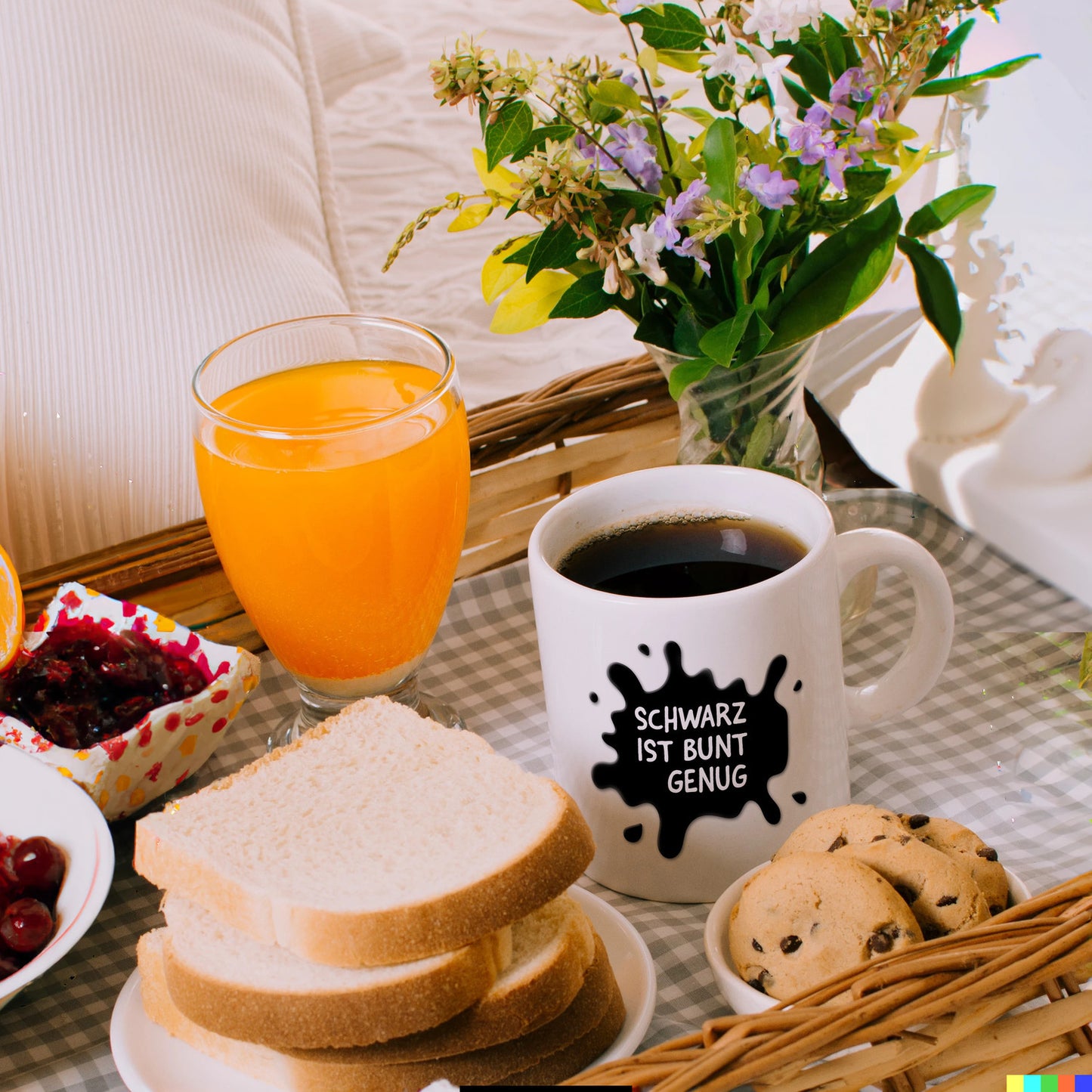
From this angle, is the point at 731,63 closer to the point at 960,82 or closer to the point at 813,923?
the point at 960,82

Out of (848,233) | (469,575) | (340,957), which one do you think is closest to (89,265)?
(469,575)

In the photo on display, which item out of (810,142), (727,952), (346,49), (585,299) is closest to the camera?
(727,952)

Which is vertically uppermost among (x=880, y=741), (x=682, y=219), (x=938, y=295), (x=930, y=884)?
(x=682, y=219)

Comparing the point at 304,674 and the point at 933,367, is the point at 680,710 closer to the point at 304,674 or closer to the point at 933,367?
the point at 304,674

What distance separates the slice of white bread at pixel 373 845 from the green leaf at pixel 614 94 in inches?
14.3

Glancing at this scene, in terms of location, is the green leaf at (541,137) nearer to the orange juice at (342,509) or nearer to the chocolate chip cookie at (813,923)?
the orange juice at (342,509)

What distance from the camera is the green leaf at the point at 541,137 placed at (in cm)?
72

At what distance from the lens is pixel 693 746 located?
64cm

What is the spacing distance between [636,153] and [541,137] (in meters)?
0.06

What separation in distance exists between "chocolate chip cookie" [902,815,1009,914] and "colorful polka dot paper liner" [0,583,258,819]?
1.31 ft

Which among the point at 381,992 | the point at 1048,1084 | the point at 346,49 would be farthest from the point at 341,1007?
the point at 346,49

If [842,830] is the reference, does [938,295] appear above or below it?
above

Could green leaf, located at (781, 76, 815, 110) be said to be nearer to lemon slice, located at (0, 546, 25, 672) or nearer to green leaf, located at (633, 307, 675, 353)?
green leaf, located at (633, 307, 675, 353)

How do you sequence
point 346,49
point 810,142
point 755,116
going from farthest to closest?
1. point 346,49
2. point 755,116
3. point 810,142
